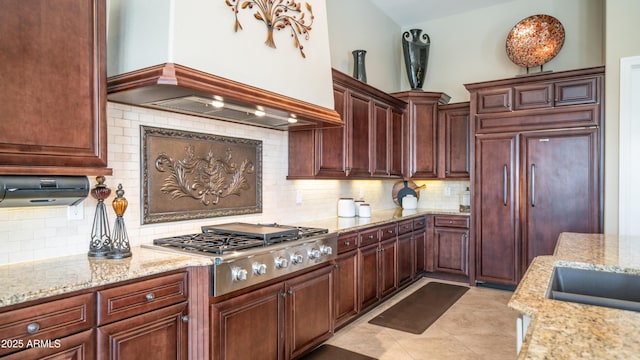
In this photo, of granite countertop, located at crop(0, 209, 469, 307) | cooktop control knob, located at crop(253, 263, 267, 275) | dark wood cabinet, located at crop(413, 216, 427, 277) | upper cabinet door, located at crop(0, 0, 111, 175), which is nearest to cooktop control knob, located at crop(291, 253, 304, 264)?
cooktop control knob, located at crop(253, 263, 267, 275)

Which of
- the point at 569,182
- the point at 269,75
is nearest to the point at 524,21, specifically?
the point at 569,182

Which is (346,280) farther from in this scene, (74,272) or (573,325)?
(573,325)

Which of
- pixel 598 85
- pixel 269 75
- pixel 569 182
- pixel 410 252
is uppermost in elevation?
pixel 598 85

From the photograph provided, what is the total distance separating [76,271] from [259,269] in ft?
2.96

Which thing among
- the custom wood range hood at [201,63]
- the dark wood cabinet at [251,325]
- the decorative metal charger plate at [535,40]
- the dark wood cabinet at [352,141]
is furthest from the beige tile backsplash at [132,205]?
the decorative metal charger plate at [535,40]

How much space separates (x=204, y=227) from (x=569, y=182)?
3.71 metres

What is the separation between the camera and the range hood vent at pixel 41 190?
164cm

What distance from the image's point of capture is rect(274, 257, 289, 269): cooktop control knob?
94.8 inches

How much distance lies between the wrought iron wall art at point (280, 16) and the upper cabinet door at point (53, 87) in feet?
2.37

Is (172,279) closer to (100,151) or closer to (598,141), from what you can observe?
(100,151)

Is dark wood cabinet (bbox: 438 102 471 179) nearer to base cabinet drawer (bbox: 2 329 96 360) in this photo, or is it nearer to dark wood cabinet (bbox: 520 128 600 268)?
dark wood cabinet (bbox: 520 128 600 268)

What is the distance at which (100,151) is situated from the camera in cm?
189

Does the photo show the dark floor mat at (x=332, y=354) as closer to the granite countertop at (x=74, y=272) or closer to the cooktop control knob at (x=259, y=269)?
the cooktop control knob at (x=259, y=269)

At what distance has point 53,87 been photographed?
1719 mm
